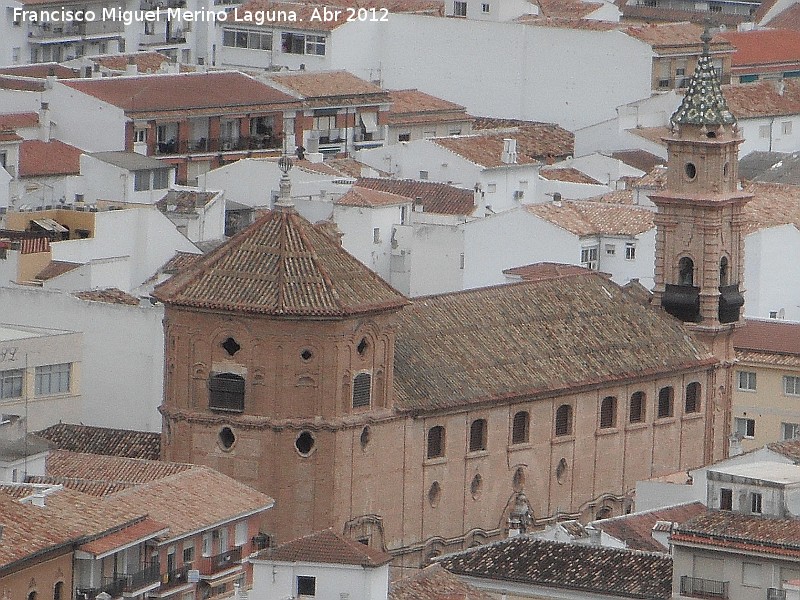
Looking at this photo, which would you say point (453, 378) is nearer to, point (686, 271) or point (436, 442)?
point (436, 442)

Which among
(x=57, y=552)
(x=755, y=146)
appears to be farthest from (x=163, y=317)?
(x=755, y=146)

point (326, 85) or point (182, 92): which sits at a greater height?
point (182, 92)

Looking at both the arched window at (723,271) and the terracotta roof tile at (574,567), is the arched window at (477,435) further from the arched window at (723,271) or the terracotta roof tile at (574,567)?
the terracotta roof tile at (574,567)

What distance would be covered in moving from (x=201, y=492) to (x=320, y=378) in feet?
20.4

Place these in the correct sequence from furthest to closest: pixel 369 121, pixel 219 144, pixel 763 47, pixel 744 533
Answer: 1. pixel 763 47
2. pixel 369 121
3. pixel 219 144
4. pixel 744 533

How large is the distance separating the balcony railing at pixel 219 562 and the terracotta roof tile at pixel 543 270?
2759 centimetres

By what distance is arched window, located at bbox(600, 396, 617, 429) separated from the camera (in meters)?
117

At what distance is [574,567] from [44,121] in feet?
209

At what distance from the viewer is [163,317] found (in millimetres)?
112812

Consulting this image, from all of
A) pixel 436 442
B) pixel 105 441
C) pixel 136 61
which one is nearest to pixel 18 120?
pixel 136 61

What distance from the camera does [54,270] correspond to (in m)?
127

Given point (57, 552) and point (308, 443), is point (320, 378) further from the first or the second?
point (57, 552)

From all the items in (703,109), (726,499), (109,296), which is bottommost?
(109,296)

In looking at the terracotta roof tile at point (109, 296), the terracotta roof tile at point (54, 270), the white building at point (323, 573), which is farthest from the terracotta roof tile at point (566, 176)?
the white building at point (323, 573)
